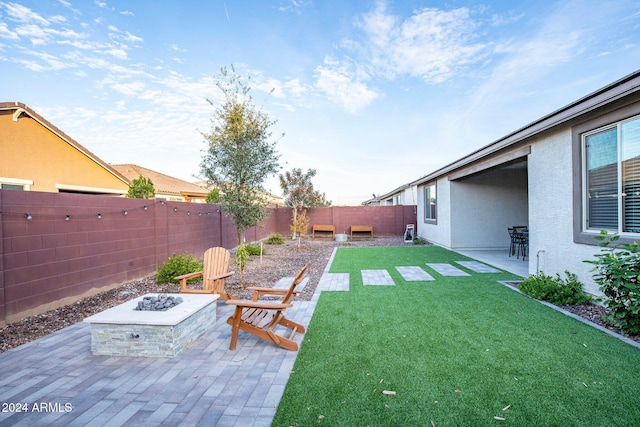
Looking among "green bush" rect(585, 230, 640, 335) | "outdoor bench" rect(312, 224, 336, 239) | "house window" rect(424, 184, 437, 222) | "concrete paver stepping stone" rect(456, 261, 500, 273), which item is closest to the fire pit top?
"green bush" rect(585, 230, 640, 335)

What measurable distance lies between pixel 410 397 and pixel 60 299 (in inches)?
212

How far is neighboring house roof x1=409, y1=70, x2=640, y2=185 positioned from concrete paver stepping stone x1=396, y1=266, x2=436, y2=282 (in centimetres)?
340

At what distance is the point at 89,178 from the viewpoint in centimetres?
1195

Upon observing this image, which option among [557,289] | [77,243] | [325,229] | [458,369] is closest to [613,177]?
[557,289]

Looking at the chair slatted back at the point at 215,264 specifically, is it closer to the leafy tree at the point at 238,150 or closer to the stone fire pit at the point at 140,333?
the stone fire pit at the point at 140,333

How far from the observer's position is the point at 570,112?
4473mm

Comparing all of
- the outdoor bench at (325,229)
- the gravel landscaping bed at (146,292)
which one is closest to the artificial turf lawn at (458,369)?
the gravel landscaping bed at (146,292)

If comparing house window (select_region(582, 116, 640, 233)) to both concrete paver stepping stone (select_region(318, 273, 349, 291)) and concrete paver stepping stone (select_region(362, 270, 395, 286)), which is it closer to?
concrete paver stepping stone (select_region(362, 270, 395, 286))

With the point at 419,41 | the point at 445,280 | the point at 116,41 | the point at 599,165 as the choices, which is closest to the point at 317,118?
the point at 419,41

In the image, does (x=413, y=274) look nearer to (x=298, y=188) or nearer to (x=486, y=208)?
(x=486, y=208)

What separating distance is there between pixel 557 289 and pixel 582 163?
6.95 feet

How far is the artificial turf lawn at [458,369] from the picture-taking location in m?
2.11

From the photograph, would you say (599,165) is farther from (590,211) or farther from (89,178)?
(89,178)

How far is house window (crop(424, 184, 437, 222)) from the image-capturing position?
41.4 feet
